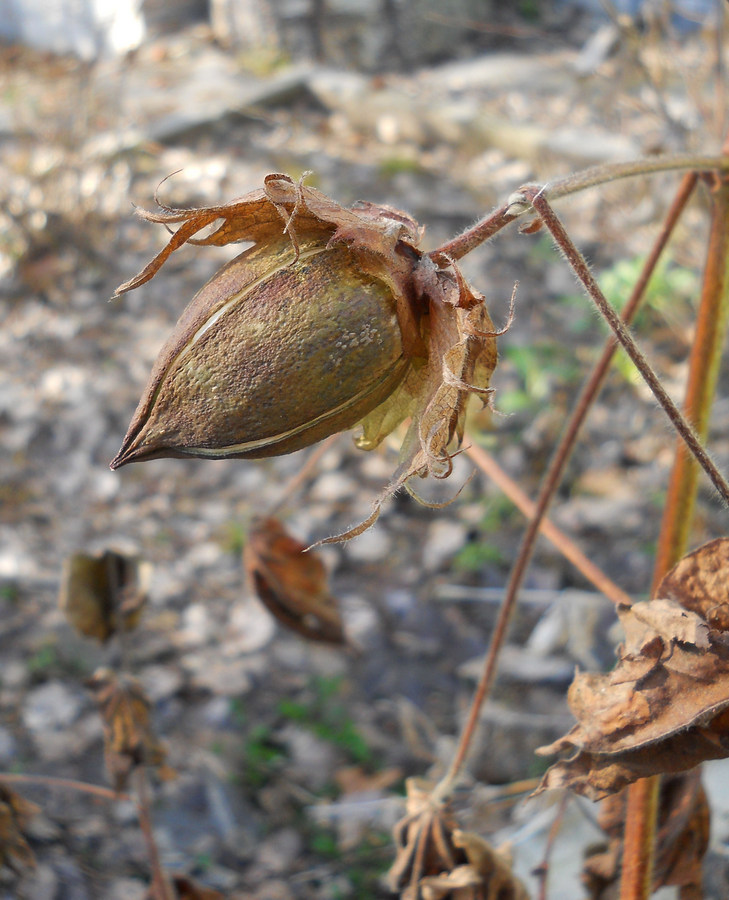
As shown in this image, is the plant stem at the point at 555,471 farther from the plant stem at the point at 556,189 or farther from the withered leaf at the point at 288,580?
the withered leaf at the point at 288,580

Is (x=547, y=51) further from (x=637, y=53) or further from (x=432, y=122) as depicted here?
(x=637, y=53)

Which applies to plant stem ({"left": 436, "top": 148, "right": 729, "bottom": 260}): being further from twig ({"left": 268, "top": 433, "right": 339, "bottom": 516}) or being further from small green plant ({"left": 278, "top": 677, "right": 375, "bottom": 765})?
small green plant ({"left": 278, "top": 677, "right": 375, "bottom": 765})

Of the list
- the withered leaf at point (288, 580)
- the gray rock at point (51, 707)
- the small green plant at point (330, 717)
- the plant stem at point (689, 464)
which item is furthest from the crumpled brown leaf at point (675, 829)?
the gray rock at point (51, 707)

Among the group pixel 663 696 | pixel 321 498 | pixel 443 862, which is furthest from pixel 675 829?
pixel 321 498

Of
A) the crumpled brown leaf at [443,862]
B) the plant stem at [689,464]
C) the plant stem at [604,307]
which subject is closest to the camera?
the plant stem at [604,307]

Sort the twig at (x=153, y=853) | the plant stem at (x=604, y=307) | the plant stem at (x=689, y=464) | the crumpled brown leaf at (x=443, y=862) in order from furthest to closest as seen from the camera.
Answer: the twig at (x=153, y=853)
the crumpled brown leaf at (x=443, y=862)
the plant stem at (x=689, y=464)
the plant stem at (x=604, y=307)

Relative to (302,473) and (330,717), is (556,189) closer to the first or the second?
(302,473)
